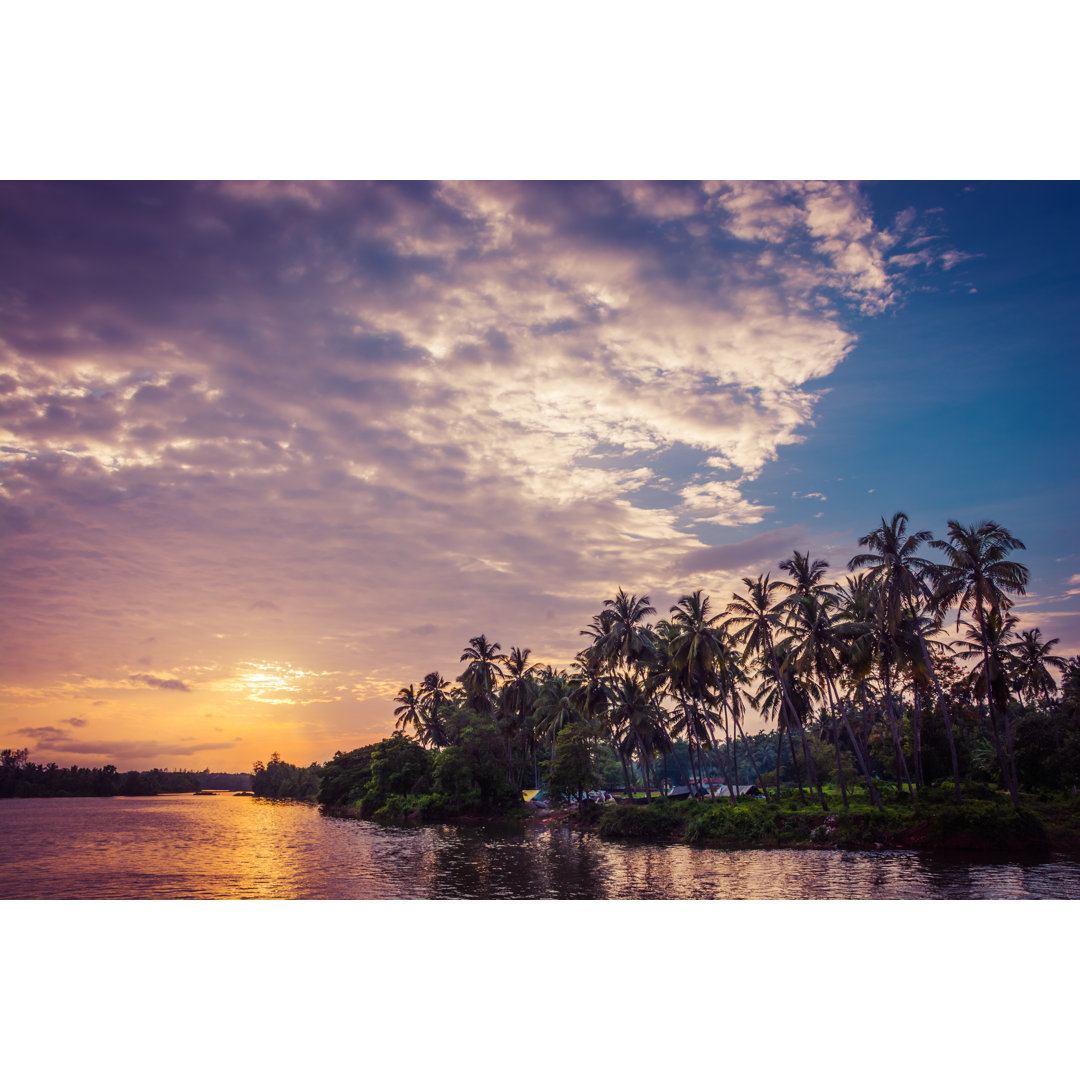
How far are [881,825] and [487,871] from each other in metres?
16.8

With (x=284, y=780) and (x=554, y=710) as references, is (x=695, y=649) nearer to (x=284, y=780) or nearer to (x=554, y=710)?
(x=554, y=710)

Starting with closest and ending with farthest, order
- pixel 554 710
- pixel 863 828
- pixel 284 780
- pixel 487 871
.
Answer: pixel 487 871 < pixel 863 828 < pixel 554 710 < pixel 284 780

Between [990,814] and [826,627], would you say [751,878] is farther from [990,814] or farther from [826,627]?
[826,627]

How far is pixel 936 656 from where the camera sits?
3719 centimetres

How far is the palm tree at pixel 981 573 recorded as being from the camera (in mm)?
27875

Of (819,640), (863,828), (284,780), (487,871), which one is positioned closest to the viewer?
(487,871)

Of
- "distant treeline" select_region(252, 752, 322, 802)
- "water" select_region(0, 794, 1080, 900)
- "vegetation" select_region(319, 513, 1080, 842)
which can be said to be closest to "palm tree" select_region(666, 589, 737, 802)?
"vegetation" select_region(319, 513, 1080, 842)

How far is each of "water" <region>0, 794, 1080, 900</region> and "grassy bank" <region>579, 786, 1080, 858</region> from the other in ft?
6.34

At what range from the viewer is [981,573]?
28.4 meters

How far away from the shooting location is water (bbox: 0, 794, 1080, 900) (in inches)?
709

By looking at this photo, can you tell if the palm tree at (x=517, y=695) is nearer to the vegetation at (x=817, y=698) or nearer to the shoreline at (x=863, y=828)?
the vegetation at (x=817, y=698)

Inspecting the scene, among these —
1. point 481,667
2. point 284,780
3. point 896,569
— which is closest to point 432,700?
point 481,667

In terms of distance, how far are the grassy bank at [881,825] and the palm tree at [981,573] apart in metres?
3.25
